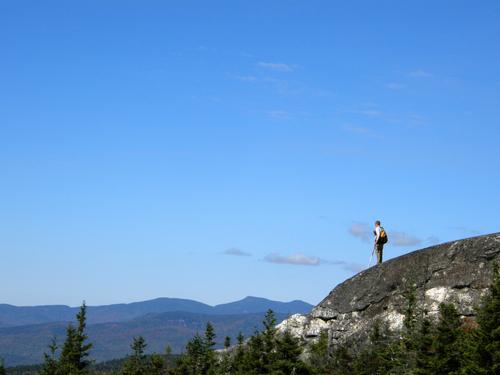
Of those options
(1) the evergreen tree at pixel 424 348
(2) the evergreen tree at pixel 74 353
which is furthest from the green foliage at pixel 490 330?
(2) the evergreen tree at pixel 74 353

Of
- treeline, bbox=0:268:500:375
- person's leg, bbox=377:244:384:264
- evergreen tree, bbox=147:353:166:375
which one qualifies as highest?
person's leg, bbox=377:244:384:264

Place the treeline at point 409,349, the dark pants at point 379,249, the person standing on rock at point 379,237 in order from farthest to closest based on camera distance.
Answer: the dark pants at point 379,249 → the person standing on rock at point 379,237 → the treeline at point 409,349

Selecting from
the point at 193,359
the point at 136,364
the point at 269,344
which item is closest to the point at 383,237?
the point at 269,344

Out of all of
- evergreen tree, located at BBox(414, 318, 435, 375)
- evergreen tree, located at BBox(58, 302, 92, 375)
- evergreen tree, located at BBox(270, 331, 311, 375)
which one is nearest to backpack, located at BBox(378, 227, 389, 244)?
evergreen tree, located at BBox(414, 318, 435, 375)

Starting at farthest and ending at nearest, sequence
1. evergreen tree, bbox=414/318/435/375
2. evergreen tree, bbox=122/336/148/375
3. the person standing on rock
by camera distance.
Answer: evergreen tree, bbox=122/336/148/375, the person standing on rock, evergreen tree, bbox=414/318/435/375

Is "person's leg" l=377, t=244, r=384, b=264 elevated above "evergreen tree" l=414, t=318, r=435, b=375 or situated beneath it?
elevated above

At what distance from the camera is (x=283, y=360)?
171 feet

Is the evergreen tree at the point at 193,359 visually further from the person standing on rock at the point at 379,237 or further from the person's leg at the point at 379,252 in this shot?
the person standing on rock at the point at 379,237

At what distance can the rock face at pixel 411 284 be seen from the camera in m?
42.4

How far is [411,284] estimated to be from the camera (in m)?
43.9

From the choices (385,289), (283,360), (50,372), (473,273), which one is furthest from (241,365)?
(473,273)

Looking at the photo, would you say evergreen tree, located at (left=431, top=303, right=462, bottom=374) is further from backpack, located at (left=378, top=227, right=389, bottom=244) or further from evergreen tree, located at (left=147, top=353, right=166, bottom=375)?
evergreen tree, located at (left=147, top=353, right=166, bottom=375)

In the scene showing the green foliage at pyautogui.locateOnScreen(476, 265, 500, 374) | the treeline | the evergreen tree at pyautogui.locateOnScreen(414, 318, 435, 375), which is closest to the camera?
the green foliage at pyautogui.locateOnScreen(476, 265, 500, 374)

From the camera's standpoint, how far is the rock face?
139 ft
